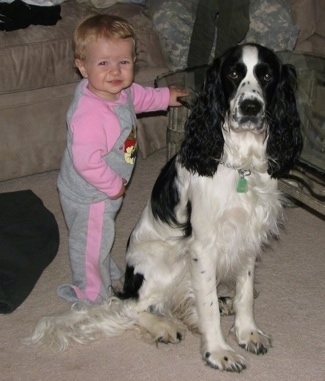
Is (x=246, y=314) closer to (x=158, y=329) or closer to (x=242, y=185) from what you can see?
(x=158, y=329)

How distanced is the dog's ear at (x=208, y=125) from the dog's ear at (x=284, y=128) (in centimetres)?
18

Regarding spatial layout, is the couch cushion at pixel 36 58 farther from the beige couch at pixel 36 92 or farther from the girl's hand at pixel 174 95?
the girl's hand at pixel 174 95

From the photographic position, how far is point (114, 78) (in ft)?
8.27

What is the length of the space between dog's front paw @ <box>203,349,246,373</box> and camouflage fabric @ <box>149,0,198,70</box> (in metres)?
2.24

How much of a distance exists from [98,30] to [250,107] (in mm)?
Answer: 678

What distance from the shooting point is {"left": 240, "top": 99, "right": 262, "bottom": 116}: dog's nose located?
221cm

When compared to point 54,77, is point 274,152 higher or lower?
higher

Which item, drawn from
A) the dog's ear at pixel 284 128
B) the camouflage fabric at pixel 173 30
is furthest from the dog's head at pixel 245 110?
the camouflage fabric at pixel 173 30

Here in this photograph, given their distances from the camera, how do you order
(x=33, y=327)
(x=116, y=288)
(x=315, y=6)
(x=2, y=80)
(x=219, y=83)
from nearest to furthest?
(x=219, y=83)
(x=33, y=327)
(x=116, y=288)
(x=2, y=80)
(x=315, y=6)

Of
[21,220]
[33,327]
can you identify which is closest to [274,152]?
[33,327]

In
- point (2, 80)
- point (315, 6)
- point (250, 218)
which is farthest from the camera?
point (315, 6)

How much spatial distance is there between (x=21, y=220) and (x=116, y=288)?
0.65 m

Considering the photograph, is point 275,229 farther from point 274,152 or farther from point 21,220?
point 21,220

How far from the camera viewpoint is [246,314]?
268 centimetres
